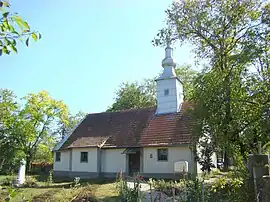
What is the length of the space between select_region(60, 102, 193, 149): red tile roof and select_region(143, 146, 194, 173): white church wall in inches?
23.7

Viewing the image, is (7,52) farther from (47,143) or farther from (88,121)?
(47,143)

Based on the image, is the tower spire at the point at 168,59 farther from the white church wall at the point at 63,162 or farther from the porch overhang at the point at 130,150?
the white church wall at the point at 63,162

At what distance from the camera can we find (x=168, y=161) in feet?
72.9

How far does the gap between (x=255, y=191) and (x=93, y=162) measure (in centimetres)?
2016

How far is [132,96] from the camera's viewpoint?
44.6m

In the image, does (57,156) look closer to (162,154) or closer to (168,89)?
(162,154)

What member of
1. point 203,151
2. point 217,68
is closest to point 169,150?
point 203,151

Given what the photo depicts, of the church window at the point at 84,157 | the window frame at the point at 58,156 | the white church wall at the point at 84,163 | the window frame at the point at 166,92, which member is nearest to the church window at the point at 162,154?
the window frame at the point at 166,92

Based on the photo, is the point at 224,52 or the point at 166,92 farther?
the point at 166,92

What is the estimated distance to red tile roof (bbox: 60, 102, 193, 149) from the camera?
23.0 m

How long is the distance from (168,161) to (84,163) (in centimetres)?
828

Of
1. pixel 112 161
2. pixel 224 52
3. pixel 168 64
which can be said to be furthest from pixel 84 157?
pixel 224 52

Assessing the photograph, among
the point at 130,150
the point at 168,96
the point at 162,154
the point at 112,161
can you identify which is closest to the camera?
the point at 162,154

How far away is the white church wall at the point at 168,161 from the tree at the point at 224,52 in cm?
750
